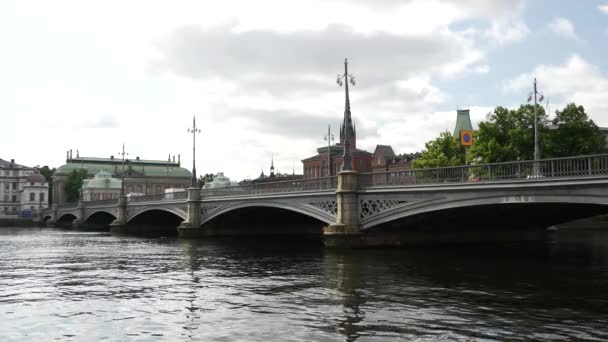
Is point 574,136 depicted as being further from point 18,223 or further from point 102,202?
point 18,223

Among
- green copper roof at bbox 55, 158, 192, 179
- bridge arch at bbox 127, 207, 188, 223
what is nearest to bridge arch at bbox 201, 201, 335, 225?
bridge arch at bbox 127, 207, 188, 223

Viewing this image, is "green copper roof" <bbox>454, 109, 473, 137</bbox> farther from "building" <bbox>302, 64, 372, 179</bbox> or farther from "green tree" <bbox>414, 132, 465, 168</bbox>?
"building" <bbox>302, 64, 372, 179</bbox>

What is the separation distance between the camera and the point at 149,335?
13117 millimetres

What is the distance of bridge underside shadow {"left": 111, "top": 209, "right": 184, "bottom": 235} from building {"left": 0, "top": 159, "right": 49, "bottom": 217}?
81.0m

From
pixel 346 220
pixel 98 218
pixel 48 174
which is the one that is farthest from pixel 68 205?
pixel 346 220

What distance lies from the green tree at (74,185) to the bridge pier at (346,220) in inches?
5180

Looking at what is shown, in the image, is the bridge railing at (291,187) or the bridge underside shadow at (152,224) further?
the bridge underside shadow at (152,224)

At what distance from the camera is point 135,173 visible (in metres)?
168

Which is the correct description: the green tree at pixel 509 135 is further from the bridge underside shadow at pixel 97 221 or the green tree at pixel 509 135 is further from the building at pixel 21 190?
the building at pixel 21 190

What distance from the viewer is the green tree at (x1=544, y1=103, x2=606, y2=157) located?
54500 millimetres

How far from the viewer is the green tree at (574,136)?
54.5 meters

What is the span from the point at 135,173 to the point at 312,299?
157m

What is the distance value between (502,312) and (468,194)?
13685 mm

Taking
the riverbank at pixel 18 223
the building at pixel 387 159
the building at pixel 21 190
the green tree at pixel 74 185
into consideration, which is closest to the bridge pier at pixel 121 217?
the building at pixel 387 159
